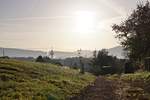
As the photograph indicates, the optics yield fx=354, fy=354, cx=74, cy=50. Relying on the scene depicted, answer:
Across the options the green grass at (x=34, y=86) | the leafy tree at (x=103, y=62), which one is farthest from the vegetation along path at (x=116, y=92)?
the leafy tree at (x=103, y=62)

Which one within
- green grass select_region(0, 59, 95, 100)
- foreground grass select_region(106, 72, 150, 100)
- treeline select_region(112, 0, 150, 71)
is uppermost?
treeline select_region(112, 0, 150, 71)

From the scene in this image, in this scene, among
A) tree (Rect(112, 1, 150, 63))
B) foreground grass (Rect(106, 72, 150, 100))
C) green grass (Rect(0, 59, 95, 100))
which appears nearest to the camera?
green grass (Rect(0, 59, 95, 100))

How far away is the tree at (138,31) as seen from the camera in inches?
1826

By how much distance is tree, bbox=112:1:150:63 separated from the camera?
46381mm

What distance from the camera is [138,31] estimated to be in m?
47.1

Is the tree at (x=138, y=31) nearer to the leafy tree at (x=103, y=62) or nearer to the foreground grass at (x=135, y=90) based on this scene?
the foreground grass at (x=135, y=90)

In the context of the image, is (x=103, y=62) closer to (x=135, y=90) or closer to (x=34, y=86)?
(x=135, y=90)

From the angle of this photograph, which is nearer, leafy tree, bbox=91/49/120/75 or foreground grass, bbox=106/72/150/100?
foreground grass, bbox=106/72/150/100

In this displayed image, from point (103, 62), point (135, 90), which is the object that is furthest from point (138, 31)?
point (103, 62)

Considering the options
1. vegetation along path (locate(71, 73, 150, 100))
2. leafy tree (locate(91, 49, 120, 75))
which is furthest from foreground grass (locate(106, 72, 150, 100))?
leafy tree (locate(91, 49, 120, 75))

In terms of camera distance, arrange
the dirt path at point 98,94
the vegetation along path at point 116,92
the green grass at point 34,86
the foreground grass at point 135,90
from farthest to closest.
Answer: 1. the foreground grass at point 135,90
2. the vegetation along path at point 116,92
3. the dirt path at point 98,94
4. the green grass at point 34,86

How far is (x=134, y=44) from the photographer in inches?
1937

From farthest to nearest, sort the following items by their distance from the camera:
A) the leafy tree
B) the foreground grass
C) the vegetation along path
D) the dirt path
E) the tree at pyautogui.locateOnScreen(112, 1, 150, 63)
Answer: the leafy tree, the tree at pyautogui.locateOnScreen(112, 1, 150, 63), the foreground grass, the vegetation along path, the dirt path

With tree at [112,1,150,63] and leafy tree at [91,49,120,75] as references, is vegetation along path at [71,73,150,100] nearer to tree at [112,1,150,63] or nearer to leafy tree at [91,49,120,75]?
tree at [112,1,150,63]
